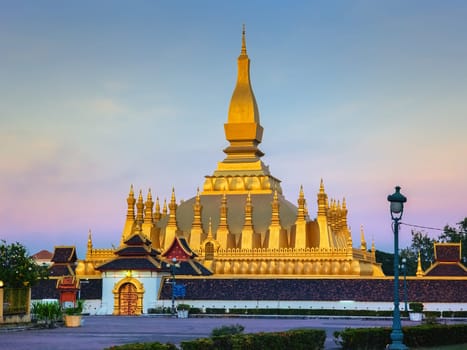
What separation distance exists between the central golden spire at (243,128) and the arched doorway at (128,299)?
19343 mm

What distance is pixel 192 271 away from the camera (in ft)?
197

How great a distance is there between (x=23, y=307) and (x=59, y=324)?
1738 millimetres

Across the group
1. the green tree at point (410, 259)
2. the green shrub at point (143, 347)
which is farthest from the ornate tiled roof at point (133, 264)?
the green tree at point (410, 259)

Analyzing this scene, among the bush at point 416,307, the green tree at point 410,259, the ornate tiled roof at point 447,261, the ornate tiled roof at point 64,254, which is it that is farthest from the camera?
the green tree at point 410,259

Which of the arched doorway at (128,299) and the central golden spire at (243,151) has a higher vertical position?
the central golden spire at (243,151)

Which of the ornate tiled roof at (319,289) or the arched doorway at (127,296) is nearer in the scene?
the ornate tiled roof at (319,289)

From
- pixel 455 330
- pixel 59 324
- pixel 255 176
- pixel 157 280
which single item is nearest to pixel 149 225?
pixel 255 176

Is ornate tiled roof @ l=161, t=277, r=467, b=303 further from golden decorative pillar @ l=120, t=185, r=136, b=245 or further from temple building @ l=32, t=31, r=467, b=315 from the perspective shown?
golden decorative pillar @ l=120, t=185, r=136, b=245

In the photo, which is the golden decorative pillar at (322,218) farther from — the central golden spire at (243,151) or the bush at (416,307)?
the bush at (416,307)

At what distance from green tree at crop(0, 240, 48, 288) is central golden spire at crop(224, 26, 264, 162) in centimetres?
3462

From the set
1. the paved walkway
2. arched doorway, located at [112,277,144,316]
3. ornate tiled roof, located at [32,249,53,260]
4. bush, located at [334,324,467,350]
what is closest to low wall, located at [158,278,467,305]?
arched doorway, located at [112,277,144,316]

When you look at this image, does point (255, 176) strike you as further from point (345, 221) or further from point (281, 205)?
point (345, 221)

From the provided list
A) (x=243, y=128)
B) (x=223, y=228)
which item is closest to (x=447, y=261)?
(x=223, y=228)

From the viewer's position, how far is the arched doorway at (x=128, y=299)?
56.5 meters
